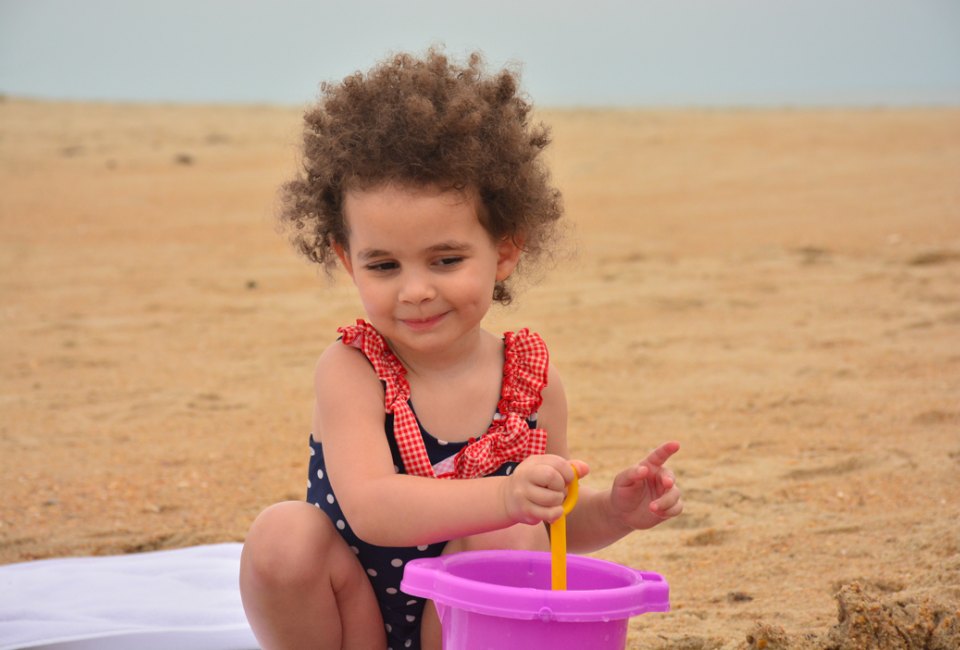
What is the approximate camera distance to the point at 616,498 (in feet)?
7.26

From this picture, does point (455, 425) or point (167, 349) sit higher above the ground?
point (455, 425)

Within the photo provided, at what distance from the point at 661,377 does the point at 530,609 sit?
3.62 m

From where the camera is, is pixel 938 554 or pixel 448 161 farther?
pixel 938 554

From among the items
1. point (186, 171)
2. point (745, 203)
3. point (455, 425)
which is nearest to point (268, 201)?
point (186, 171)

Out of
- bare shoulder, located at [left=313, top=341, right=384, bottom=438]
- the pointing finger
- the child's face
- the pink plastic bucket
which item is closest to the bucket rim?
the pink plastic bucket

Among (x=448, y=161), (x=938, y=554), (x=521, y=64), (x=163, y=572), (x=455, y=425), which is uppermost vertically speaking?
(x=521, y=64)

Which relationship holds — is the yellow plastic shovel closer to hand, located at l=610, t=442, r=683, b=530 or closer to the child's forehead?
hand, located at l=610, t=442, r=683, b=530

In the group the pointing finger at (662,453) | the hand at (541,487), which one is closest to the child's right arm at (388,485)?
the hand at (541,487)

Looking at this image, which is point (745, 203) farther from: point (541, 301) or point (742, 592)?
point (742, 592)

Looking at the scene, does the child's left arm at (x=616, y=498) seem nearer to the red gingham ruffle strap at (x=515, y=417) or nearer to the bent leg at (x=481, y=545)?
the red gingham ruffle strap at (x=515, y=417)

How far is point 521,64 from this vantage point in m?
2.53

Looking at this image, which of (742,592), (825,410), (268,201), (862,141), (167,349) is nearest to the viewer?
(742,592)

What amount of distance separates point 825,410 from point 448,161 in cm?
278

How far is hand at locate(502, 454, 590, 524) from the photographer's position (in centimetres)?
182
